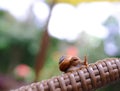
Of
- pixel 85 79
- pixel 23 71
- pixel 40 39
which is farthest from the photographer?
pixel 23 71

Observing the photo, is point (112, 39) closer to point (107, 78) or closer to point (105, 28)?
point (105, 28)

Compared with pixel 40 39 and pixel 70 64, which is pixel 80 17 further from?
pixel 70 64

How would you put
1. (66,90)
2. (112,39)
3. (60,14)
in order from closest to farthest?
(66,90) → (60,14) → (112,39)

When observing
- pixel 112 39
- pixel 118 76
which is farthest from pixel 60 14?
pixel 118 76

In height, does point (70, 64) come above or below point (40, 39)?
below

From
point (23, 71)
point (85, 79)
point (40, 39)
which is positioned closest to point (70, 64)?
point (85, 79)

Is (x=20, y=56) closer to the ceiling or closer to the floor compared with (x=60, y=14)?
closer to the floor

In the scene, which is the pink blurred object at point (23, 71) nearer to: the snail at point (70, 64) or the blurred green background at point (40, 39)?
the blurred green background at point (40, 39)

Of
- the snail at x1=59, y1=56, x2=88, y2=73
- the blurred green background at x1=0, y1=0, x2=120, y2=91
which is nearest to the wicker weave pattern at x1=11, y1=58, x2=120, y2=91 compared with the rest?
the snail at x1=59, y1=56, x2=88, y2=73
